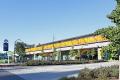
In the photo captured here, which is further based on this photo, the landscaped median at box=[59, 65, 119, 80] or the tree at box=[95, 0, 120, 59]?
the landscaped median at box=[59, 65, 119, 80]

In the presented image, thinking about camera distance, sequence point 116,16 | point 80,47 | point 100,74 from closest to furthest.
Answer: point 116,16 < point 100,74 < point 80,47

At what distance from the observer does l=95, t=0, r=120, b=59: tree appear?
15.3 m

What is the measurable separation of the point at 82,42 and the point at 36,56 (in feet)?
158

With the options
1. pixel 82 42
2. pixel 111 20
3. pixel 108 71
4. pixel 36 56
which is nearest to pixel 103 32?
pixel 111 20

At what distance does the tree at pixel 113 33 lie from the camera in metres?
15.3

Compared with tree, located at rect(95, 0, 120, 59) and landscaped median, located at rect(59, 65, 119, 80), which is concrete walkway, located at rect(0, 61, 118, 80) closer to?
landscaped median, located at rect(59, 65, 119, 80)

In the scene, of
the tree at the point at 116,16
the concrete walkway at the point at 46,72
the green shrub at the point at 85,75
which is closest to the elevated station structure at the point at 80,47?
the concrete walkway at the point at 46,72

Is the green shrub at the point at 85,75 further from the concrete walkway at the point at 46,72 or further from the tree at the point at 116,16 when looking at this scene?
the tree at the point at 116,16

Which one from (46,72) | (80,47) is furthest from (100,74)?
(80,47)

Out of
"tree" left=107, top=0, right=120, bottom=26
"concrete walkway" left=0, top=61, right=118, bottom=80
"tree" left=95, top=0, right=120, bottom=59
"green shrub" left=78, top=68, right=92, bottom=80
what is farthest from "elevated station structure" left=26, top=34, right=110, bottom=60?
"tree" left=95, top=0, right=120, bottom=59

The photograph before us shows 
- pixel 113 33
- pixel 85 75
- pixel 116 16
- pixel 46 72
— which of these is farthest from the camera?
pixel 46 72

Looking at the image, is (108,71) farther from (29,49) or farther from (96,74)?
(29,49)

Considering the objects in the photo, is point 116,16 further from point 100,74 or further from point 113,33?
point 100,74

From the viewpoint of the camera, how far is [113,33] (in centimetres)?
1544
